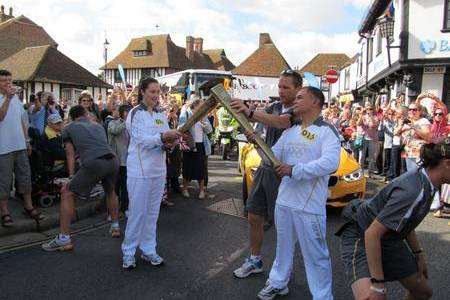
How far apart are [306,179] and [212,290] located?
1583mm

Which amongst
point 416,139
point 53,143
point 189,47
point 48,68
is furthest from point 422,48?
point 189,47

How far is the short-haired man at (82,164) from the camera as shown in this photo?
556cm

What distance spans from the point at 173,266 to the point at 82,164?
1.59 metres

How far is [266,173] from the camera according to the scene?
4.51m

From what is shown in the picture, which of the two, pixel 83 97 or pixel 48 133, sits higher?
pixel 83 97

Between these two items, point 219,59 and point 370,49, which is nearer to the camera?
point 370,49

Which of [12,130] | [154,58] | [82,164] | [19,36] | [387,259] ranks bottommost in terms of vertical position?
[387,259]

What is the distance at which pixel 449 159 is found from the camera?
2.79 m

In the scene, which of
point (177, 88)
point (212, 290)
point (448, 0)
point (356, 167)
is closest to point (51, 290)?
point (212, 290)

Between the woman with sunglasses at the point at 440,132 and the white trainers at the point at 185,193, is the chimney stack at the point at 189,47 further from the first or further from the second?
the woman with sunglasses at the point at 440,132

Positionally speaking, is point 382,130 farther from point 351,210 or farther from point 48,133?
point 351,210

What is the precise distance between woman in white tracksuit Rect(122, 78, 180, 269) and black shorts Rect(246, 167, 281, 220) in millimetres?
981

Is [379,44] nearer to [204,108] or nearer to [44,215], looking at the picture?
[44,215]

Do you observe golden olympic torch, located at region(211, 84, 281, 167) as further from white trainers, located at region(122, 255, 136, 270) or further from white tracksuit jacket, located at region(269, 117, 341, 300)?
white trainers, located at region(122, 255, 136, 270)
